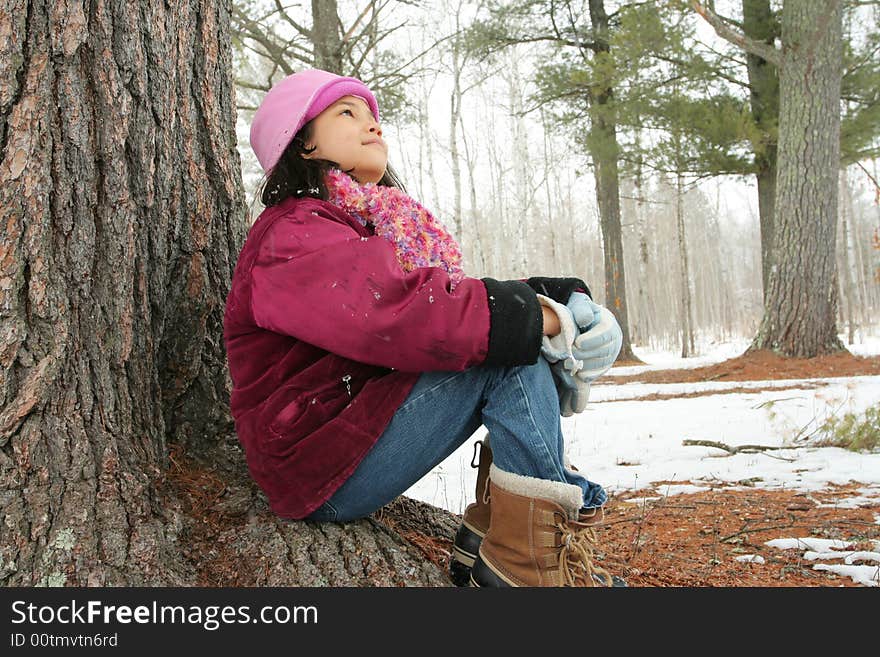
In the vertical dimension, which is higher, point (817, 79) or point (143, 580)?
point (817, 79)

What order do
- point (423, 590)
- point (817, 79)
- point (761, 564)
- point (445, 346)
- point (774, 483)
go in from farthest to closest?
point (817, 79), point (774, 483), point (761, 564), point (423, 590), point (445, 346)

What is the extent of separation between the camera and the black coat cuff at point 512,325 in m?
1.41

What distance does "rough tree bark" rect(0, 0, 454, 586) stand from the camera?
1450mm

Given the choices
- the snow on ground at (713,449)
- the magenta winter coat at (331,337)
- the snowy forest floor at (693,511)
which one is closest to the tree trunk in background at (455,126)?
the snow on ground at (713,449)

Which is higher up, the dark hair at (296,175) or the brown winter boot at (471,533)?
the dark hair at (296,175)

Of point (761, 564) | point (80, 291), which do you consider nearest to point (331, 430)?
point (80, 291)

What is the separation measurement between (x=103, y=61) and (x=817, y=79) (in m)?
7.39

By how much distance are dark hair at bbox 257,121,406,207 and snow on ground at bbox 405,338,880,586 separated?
60.8 inches

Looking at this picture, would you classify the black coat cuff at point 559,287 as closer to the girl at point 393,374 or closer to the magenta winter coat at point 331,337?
the girl at point 393,374

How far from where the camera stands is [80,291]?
155 centimetres

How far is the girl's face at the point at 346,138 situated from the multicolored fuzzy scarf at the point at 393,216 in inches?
2.0

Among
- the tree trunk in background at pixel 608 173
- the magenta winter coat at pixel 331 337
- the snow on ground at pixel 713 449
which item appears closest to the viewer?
the magenta winter coat at pixel 331 337

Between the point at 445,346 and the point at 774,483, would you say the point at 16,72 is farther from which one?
the point at 774,483

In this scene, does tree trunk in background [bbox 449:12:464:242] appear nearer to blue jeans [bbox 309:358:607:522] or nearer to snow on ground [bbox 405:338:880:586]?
snow on ground [bbox 405:338:880:586]
